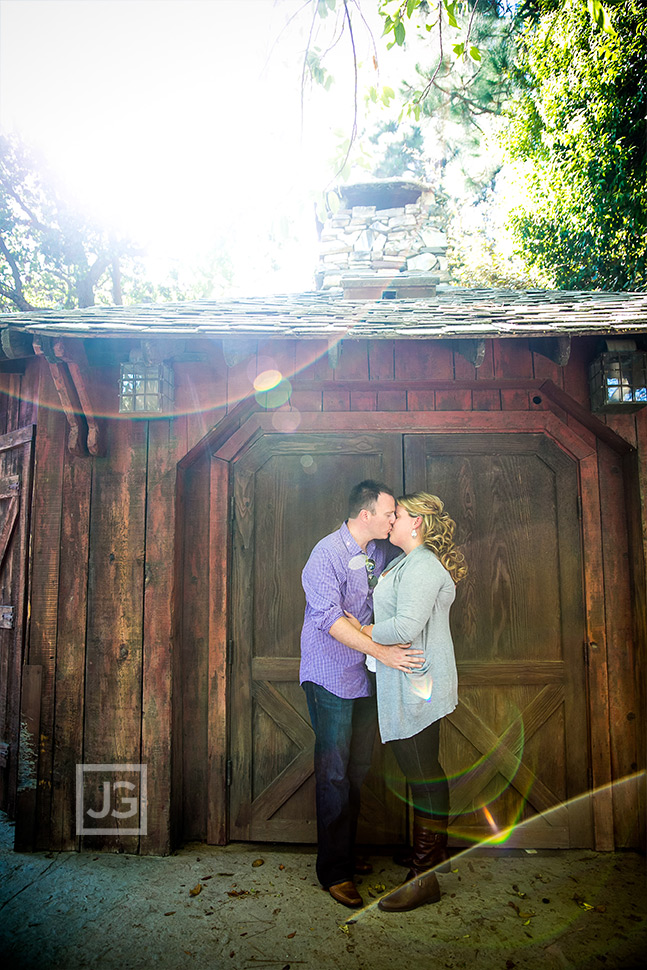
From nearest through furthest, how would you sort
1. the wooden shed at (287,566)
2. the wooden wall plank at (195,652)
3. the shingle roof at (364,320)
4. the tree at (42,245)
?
the shingle roof at (364,320), the wooden shed at (287,566), the wooden wall plank at (195,652), the tree at (42,245)

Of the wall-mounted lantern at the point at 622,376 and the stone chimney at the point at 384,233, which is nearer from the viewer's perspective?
the wall-mounted lantern at the point at 622,376

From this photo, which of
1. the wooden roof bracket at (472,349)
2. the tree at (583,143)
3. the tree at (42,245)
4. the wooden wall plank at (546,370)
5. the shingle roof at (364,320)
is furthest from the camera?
the tree at (42,245)

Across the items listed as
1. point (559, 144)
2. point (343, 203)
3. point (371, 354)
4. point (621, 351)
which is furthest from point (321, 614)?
point (559, 144)

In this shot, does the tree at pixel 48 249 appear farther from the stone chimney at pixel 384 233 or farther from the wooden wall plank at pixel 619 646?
the wooden wall plank at pixel 619 646

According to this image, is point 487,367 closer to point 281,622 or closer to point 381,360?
point 381,360

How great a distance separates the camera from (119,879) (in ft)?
11.3

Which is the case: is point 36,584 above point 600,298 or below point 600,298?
below

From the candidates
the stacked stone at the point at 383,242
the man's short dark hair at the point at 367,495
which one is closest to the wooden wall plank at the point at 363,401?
the man's short dark hair at the point at 367,495

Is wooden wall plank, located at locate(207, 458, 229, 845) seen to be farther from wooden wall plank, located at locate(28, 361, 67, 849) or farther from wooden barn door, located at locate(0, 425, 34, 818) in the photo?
wooden barn door, located at locate(0, 425, 34, 818)

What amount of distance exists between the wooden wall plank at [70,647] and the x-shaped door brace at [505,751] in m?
→ 2.42

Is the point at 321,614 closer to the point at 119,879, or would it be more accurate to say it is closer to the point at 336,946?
the point at 336,946

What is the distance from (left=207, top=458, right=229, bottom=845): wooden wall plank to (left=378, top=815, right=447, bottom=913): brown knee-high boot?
1.20 metres

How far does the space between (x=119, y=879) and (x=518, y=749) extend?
2.52 m

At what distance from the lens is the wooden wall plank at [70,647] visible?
3807mm
